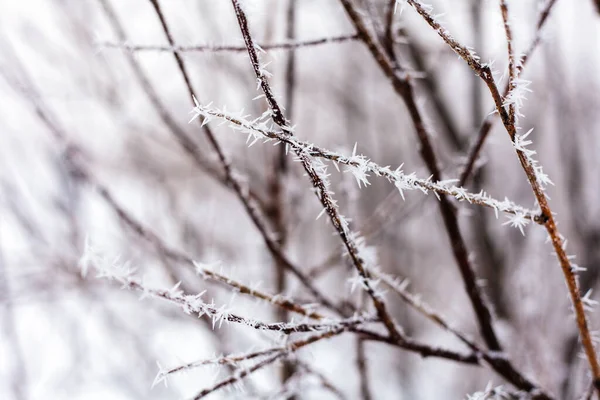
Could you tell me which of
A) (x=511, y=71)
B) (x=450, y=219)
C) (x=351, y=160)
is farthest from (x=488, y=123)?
(x=351, y=160)

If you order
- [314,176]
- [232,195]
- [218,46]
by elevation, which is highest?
[218,46]

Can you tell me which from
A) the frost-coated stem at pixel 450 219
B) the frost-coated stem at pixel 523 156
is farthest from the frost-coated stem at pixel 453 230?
the frost-coated stem at pixel 523 156

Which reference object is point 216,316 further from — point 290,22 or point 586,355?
point 290,22

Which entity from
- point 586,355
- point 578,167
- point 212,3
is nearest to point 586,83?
point 578,167

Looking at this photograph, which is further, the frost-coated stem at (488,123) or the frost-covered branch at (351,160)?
the frost-coated stem at (488,123)

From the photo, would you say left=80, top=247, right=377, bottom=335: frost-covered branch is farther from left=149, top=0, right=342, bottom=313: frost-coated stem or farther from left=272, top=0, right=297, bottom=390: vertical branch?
left=272, top=0, right=297, bottom=390: vertical branch

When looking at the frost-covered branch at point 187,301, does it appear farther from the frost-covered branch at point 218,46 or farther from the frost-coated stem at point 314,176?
the frost-covered branch at point 218,46

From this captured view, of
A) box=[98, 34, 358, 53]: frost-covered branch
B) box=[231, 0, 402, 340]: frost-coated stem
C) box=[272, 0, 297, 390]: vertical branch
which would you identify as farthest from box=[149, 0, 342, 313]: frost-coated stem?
box=[272, 0, 297, 390]: vertical branch

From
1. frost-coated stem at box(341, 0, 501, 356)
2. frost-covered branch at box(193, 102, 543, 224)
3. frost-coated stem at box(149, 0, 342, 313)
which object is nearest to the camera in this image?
frost-covered branch at box(193, 102, 543, 224)

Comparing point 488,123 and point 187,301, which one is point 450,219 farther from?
point 187,301

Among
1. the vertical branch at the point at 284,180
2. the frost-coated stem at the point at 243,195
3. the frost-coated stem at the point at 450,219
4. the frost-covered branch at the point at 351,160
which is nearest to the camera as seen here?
the frost-covered branch at the point at 351,160
